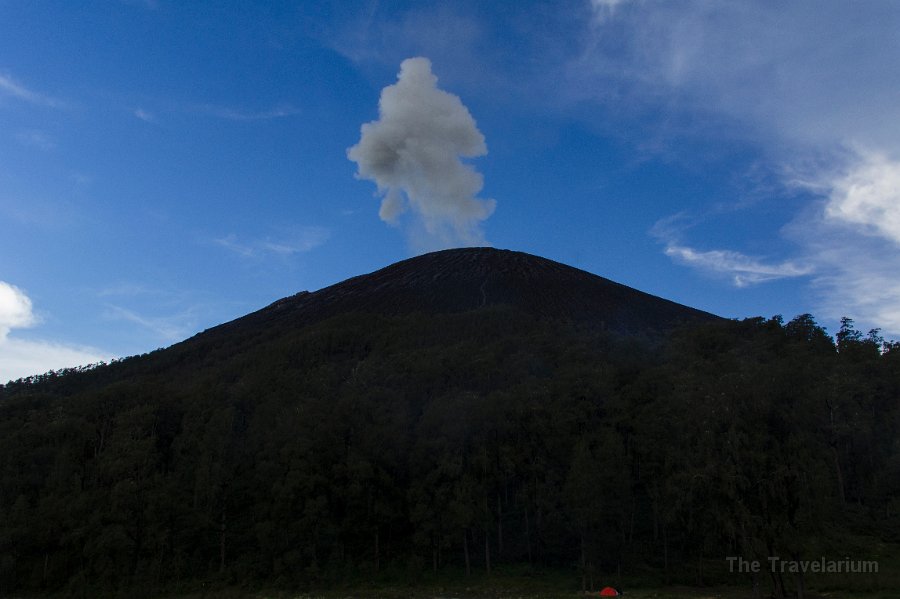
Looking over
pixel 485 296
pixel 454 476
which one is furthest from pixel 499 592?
pixel 485 296

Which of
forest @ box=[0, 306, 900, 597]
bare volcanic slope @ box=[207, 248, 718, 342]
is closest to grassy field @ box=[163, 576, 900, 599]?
forest @ box=[0, 306, 900, 597]

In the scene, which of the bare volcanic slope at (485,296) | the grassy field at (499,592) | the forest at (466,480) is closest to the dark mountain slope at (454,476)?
the forest at (466,480)

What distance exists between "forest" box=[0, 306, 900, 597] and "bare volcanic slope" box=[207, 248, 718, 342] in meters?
55.2

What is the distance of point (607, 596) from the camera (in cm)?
3216

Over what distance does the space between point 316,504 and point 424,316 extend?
242ft

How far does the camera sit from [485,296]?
131 metres

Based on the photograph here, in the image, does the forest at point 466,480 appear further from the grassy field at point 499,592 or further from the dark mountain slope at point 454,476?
the grassy field at point 499,592

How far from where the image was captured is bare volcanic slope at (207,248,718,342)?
125m

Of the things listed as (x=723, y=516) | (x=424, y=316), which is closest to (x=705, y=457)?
(x=723, y=516)

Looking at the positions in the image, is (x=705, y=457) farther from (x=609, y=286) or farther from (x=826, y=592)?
(x=609, y=286)

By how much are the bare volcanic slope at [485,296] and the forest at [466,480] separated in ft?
181

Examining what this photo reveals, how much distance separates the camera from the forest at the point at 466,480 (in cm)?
3072

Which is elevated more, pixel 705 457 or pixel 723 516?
pixel 705 457

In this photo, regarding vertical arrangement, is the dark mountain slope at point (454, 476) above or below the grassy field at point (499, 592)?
above
